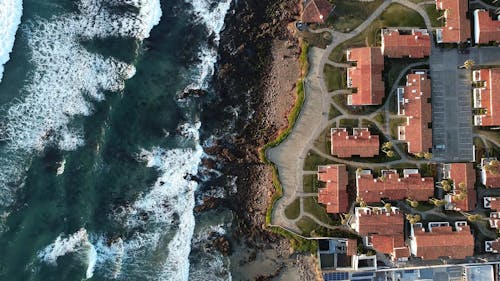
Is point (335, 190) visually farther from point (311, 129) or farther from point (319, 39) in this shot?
point (319, 39)

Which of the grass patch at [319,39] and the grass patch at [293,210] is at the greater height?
the grass patch at [319,39]

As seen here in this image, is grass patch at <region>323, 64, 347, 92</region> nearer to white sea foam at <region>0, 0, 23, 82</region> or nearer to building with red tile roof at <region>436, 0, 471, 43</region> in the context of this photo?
building with red tile roof at <region>436, 0, 471, 43</region>

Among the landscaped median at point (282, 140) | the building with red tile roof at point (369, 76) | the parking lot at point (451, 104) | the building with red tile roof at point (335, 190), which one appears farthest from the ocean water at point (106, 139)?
the parking lot at point (451, 104)

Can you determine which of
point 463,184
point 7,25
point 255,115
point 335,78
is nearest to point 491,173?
point 463,184

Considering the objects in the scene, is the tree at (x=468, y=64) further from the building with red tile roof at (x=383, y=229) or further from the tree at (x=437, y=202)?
the building with red tile roof at (x=383, y=229)

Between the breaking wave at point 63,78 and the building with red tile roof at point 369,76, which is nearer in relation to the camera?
the building with red tile roof at point 369,76

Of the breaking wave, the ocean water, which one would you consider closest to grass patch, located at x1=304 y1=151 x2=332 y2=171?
the ocean water
